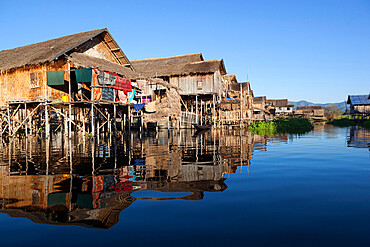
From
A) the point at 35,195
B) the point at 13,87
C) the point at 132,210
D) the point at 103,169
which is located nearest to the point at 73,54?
the point at 13,87

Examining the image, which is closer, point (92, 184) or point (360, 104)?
point (92, 184)

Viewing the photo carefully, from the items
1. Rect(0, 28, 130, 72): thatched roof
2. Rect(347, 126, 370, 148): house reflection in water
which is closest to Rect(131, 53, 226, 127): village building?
Rect(0, 28, 130, 72): thatched roof

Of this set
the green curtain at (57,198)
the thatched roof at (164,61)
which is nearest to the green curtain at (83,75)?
the green curtain at (57,198)

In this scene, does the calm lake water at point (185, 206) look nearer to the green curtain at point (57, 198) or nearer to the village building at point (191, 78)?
the green curtain at point (57, 198)

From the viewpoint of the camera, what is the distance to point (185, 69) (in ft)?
96.6

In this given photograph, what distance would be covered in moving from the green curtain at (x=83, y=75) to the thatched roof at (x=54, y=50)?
1.53m

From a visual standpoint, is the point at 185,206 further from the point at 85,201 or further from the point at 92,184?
the point at 92,184

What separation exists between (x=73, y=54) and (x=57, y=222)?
17.5m

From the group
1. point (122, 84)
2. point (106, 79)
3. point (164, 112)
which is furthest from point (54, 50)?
point (164, 112)

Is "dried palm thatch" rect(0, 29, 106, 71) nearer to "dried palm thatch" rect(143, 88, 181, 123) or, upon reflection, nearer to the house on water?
the house on water

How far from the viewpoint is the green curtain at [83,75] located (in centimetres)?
1717

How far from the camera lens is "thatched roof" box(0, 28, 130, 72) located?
17641 millimetres

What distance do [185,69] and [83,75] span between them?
1398cm

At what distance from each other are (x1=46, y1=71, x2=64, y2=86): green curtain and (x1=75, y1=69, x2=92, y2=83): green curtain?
1.17m
